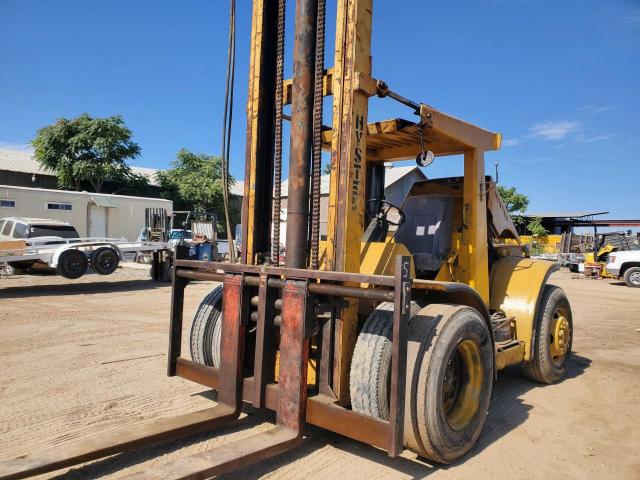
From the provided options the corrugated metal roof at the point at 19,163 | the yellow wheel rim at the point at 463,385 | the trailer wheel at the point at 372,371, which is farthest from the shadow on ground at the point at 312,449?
the corrugated metal roof at the point at 19,163

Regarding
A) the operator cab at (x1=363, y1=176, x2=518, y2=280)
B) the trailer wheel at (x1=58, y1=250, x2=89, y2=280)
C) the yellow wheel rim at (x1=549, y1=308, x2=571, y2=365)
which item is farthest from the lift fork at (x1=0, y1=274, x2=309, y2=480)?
the trailer wheel at (x1=58, y1=250, x2=89, y2=280)

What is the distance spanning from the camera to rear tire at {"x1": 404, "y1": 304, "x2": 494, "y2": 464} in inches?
124

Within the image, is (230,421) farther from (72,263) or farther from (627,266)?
(627,266)

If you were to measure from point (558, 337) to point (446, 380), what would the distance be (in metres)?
2.70

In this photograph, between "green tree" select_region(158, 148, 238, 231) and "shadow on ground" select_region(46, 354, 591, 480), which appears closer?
"shadow on ground" select_region(46, 354, 591, 480)

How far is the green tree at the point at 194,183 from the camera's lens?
34.3 meters

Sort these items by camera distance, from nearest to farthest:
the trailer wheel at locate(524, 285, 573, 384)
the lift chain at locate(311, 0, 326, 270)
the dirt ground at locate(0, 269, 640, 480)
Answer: the dirt ground at locate(0, 269, 640, 480), the lift chain at locate(311, 0, 326, 270), the trailer wheel at locate(524, 285, 573, 384)

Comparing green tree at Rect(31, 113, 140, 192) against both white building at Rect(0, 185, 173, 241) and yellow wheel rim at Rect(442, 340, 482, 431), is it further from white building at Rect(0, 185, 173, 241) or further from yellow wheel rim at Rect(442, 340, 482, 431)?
yellow wheel rim at Rect(442, 340, 482, 431)

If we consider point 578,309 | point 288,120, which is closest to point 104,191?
point 578,309

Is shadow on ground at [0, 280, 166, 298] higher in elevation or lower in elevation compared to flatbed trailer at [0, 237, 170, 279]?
lower

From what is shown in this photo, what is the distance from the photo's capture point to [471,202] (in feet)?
15.5

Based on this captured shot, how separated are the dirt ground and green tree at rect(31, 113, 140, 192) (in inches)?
914

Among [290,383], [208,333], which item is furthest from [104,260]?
[290,383]

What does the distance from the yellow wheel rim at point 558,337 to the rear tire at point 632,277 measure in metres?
17.3
